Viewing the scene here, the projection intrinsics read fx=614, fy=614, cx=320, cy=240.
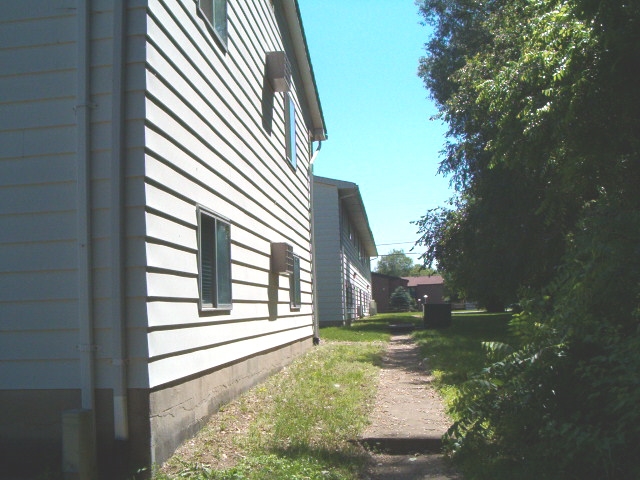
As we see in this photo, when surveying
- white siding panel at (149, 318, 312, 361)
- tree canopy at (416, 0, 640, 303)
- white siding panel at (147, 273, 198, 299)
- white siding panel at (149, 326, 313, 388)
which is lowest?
white siding panel at (149, 326, 313, 388)

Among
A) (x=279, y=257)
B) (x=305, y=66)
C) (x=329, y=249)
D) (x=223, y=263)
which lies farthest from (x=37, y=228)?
(x=329, y=249)

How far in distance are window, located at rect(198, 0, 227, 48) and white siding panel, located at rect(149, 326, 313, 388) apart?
333 centimetres

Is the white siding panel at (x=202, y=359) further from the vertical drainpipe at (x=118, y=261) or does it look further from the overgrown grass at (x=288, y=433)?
the overgrown grass at (x=288, y=433)

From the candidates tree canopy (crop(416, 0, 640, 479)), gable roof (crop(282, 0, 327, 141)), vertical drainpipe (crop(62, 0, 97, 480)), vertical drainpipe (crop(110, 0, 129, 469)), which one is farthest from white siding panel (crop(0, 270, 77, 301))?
gable roof (crop(282, 0, 327, 141))

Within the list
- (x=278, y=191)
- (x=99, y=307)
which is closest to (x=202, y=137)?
(x=99, y=307)

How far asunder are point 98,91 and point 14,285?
1564mm

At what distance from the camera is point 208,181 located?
5973 millimetres

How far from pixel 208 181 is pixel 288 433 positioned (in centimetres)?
247

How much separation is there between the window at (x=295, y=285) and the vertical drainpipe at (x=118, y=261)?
6.33m

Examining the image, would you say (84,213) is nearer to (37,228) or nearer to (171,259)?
(37,228)

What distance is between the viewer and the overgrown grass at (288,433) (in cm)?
435

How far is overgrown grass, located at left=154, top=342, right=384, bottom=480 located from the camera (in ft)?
14.3

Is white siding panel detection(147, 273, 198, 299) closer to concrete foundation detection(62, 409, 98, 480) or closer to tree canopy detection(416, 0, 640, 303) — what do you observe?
concrete foundation detection(62, 409, 98, 480)

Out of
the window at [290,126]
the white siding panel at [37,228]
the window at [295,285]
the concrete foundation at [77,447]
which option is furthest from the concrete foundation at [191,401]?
the window at [290,126]
